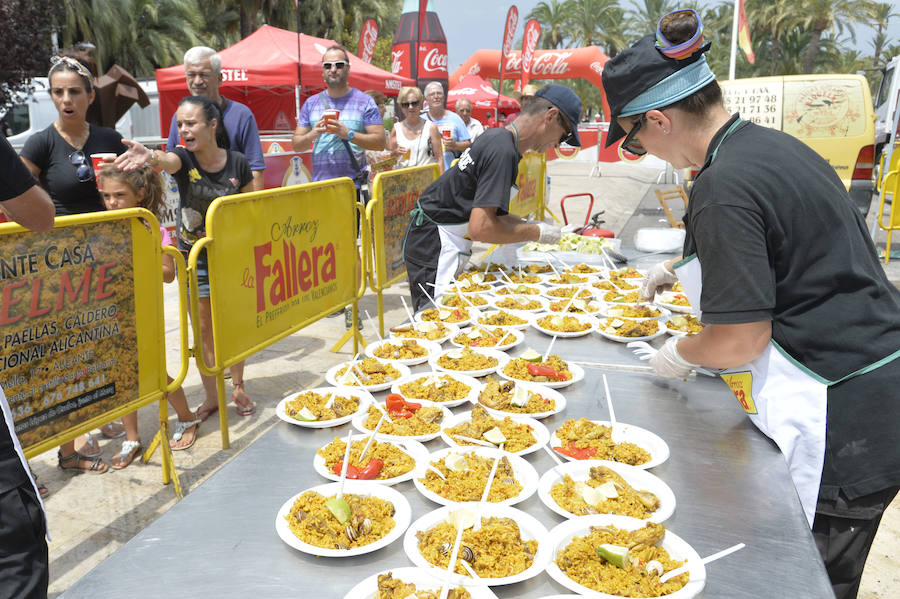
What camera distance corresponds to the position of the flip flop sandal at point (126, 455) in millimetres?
3867

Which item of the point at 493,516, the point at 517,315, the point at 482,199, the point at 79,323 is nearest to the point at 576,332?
the point at 517,315

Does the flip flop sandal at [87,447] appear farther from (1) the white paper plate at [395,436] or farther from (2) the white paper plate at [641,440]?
(2) the white paper plate at [641,440]

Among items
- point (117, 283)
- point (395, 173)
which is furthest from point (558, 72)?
point (117, 283)

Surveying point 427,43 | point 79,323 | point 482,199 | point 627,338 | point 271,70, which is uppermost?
point 427,43

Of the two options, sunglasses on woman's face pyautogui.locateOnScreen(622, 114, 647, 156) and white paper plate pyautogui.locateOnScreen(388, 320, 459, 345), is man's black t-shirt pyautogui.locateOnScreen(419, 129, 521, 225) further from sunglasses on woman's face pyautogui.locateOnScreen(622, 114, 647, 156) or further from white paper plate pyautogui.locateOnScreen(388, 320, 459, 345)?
sunglasses on woman's face pyautogui.locateOnScreen(622, 114, 647, 156)

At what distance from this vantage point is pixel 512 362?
104 inches

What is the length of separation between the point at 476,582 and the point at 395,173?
429cm

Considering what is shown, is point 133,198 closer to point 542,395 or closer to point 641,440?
point 542,395

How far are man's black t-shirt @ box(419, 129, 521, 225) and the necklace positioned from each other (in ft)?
6.99

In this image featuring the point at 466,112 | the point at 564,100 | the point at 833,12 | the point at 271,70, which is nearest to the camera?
the point at 564,100

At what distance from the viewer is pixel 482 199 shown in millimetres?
3631

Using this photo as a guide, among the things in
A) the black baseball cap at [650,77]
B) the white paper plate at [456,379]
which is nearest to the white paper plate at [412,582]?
the white paper plate at [456,379]

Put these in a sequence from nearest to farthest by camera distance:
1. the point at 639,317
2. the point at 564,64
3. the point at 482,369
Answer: the point at 482,369 → the point at 639,317 → the point at 564,64

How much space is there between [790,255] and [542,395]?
3.26 feet
